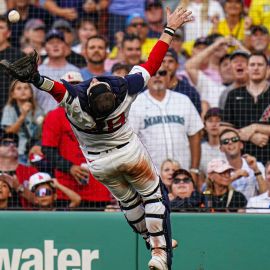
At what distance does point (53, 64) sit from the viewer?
47.3 ft

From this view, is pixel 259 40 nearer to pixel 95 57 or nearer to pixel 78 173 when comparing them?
pixel 95 57

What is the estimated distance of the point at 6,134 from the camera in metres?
13.6

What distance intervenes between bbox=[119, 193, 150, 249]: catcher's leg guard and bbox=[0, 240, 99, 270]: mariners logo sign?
57.3 inches

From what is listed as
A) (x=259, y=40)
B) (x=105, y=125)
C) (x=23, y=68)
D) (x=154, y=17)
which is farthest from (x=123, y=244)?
(x=154, y=17)

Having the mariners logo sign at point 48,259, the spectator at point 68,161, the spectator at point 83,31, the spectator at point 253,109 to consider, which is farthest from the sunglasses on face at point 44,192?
the spectator at point 83,31

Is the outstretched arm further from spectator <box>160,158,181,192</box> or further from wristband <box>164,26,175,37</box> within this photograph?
spectator <box>160,158,181,192</box>

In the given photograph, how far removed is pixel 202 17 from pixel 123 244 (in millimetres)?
4978

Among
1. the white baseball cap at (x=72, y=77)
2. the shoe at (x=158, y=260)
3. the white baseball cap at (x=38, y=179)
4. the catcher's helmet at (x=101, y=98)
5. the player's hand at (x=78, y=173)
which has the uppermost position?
the white baseball cap at (x=72, y=77)

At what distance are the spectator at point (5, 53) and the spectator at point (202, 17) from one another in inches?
104

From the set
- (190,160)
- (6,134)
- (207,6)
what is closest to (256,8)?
(207,6)

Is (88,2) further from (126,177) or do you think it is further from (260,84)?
(126,177)

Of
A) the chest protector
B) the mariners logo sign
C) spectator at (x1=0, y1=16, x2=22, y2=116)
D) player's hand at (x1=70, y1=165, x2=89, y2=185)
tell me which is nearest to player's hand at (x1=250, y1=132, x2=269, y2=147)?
player's hand at (x1=70, y1=165, x2=89, y2=185)

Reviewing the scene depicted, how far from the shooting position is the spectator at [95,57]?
47.1 ft

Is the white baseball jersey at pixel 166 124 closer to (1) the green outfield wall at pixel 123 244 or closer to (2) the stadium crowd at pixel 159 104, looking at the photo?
(2) the stadium crowd at pixel 159 104
